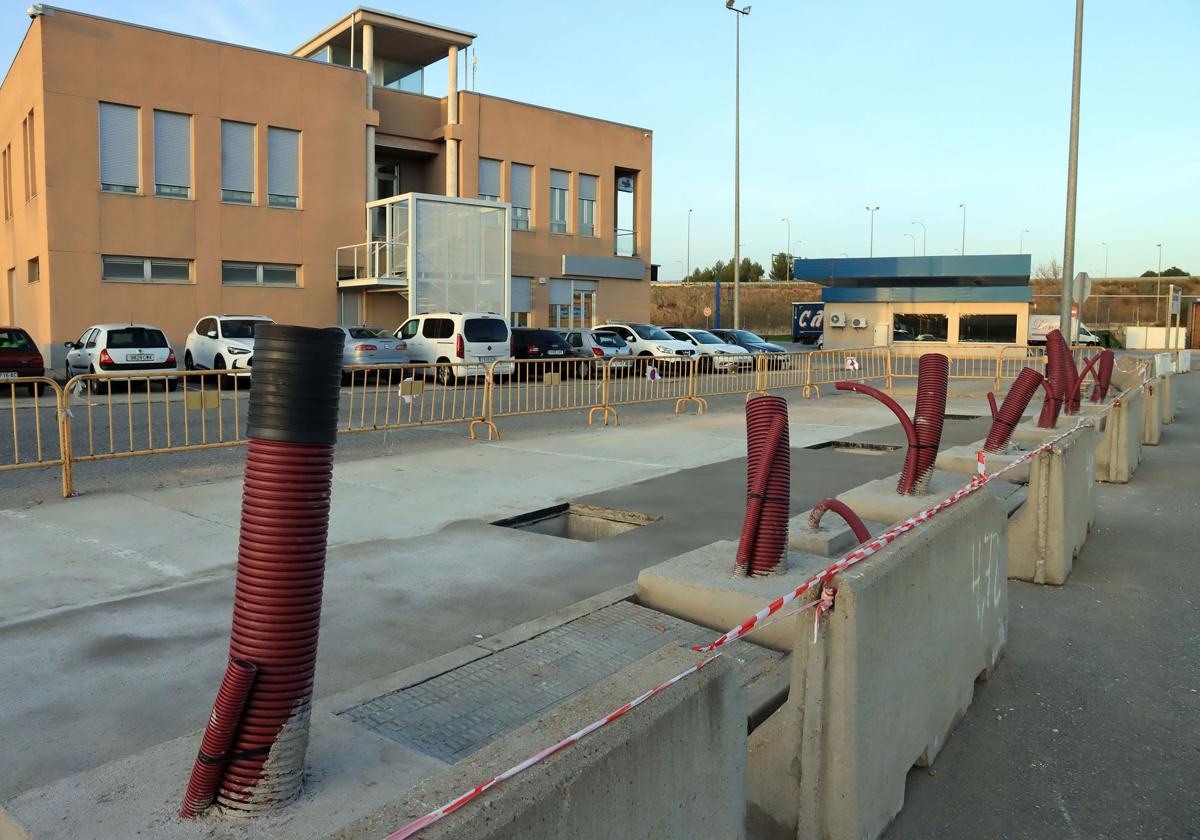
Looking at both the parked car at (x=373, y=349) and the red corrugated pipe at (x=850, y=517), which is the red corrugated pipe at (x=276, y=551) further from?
the parked car at (x=373, y=349)

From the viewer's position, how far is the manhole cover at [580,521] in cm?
863

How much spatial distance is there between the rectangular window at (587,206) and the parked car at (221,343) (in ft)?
54.9

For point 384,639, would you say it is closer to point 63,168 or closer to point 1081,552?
point 1081,552

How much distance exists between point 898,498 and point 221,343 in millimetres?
18955

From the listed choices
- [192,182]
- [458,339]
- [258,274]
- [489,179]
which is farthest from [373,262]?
[458,339]

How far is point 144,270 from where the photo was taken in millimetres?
26891

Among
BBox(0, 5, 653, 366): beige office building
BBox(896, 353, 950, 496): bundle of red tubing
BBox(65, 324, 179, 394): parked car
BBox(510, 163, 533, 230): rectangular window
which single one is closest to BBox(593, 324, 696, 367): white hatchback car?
BBox(0, 5, 653, 366): beige office building

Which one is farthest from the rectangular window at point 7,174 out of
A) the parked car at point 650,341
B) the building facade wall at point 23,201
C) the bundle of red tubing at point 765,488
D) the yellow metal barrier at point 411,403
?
the bundle of red tubing at point 765,488

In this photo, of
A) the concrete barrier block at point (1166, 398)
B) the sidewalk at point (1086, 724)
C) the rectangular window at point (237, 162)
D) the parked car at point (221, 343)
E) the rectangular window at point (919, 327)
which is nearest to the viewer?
the sidewalk at point (1086, 724)

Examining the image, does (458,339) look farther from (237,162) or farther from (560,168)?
(560,168)

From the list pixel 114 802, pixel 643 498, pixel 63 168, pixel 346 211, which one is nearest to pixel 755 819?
pixel 114 802

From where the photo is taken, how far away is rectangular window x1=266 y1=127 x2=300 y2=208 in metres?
29.0

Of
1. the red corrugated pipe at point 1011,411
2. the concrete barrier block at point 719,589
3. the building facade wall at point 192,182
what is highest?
the building facade wall at point 192,182

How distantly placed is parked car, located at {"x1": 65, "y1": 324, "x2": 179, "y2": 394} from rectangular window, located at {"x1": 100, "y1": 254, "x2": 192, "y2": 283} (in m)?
4.54
